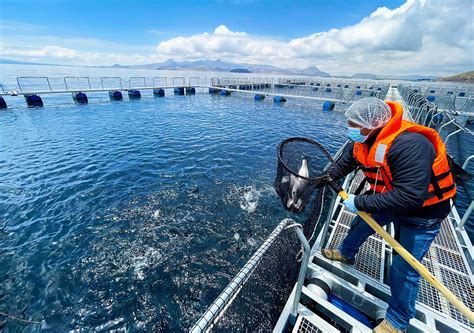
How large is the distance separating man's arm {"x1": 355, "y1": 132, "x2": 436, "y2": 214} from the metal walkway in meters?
1.67

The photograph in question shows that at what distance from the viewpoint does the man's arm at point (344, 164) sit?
3.08 meters

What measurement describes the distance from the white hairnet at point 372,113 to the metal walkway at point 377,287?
2.34 metres

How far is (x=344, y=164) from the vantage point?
312 cm

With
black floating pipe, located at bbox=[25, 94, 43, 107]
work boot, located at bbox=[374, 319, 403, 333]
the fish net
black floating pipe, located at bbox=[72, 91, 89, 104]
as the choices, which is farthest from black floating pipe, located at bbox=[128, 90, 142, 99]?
work boot, located at bbox=[374, 319, 403, 333]

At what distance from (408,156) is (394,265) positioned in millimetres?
1546

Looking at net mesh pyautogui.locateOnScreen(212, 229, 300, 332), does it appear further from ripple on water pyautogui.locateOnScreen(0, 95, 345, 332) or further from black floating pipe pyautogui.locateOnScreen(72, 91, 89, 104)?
black floating pipe pyautogui.locateOnScreen(72, 91, 89, 104)

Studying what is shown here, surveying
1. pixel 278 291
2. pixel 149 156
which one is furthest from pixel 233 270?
pixel 149 156

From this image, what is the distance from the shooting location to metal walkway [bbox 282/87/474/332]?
104 inches

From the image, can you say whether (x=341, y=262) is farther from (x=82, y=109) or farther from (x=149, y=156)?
(x=82, y=109)

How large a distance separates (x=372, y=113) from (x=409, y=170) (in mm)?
790

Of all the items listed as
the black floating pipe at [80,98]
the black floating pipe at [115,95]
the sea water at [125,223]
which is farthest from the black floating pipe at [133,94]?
the sea water at [125,223]

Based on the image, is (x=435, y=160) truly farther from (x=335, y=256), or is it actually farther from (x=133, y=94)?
(x=133, y=94)

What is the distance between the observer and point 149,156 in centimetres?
1088

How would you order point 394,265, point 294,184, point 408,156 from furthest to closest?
point 294,184 → point 394,265 → point 408,156
